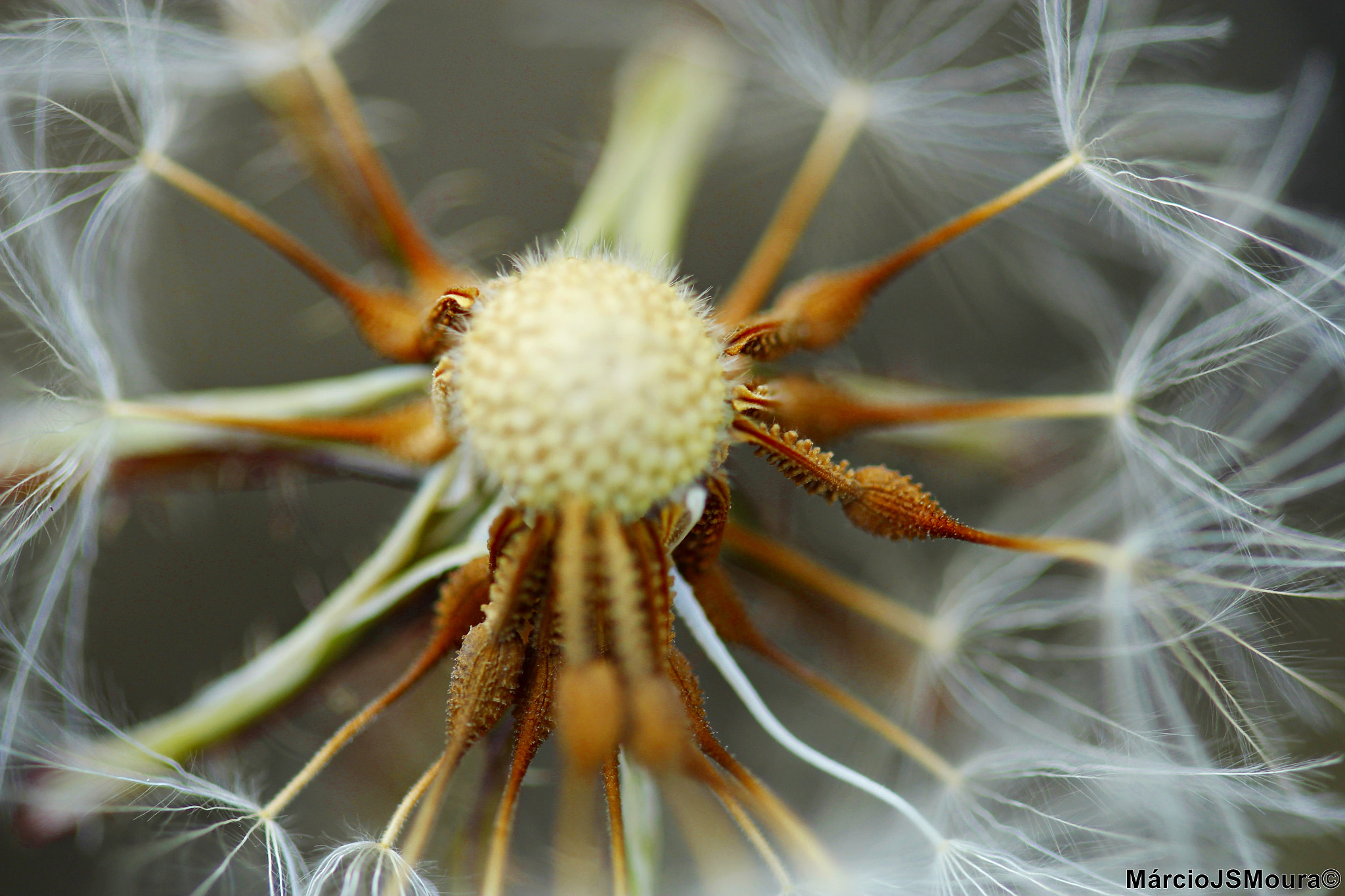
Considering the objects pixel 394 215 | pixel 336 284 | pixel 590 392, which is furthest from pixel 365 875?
pixel 394 215

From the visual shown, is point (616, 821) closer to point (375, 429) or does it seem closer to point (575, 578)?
point (575, 578)

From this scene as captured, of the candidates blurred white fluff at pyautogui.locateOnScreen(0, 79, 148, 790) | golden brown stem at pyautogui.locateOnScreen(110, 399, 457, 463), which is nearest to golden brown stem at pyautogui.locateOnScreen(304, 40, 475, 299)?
golden brown stem at pyautogui.locateOnScreen(110, 399, 457, 463)

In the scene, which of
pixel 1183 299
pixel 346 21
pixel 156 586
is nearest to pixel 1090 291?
pixel 1183 299

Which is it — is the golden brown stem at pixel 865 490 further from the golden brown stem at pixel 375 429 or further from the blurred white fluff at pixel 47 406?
the blurred white fluff at pixel 47 406

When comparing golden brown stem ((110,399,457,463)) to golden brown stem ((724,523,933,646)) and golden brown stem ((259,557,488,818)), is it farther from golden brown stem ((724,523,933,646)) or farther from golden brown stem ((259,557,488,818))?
golden brown stem ((724,523,933,646))

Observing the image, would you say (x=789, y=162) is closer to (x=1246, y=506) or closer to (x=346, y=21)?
(x=346, y=21)

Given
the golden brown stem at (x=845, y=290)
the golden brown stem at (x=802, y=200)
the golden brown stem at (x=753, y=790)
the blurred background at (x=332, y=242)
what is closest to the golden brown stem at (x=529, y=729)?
the golden brown stem at (x=753, y=790)
